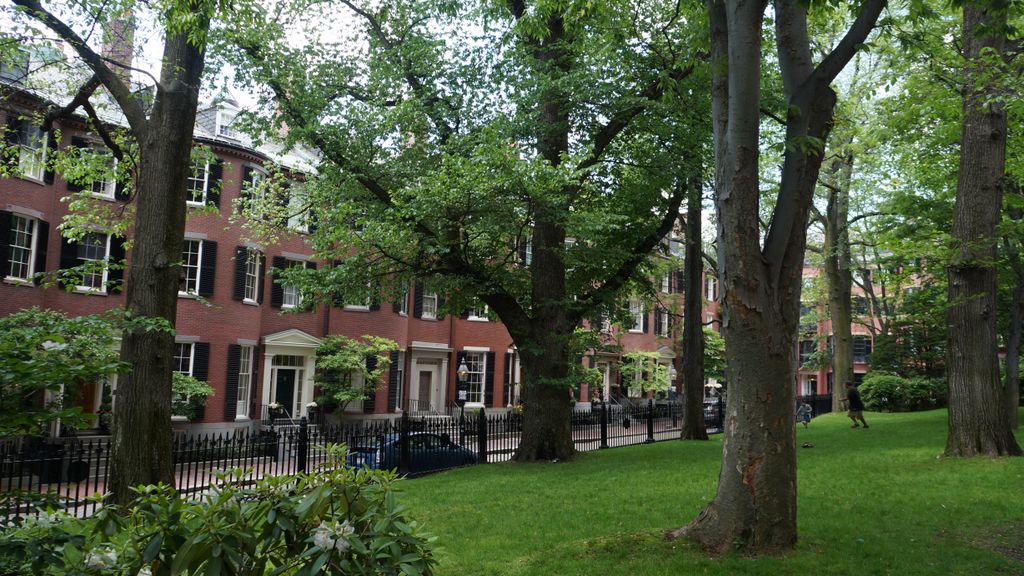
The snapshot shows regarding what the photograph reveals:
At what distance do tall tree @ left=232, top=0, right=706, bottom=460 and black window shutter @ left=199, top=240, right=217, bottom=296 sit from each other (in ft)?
29.2

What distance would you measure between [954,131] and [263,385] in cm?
2294

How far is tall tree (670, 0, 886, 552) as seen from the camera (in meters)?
6.46

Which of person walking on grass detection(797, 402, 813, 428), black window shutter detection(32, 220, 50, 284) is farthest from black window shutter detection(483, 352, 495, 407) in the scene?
black window shutter detection(32, 220, 50, 284)

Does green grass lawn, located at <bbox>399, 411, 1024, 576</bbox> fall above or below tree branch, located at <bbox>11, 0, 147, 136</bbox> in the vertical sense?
below

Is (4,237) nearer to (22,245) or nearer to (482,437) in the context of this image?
(22,245)

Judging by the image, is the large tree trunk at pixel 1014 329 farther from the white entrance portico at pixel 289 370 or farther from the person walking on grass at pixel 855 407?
the white entrance portico at pixel 289 370

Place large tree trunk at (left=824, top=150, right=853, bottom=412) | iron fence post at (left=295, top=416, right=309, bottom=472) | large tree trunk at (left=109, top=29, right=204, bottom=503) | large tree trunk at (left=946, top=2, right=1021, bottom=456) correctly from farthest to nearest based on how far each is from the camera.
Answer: large tree trunk at (left=824, top=150, right=853, bottom=412) < iron fence post at (left=295, top=416, right=309, bottom=472) < large tree trunk at (left=946, top=2, right=1021, bottom=456) < large tree trunk at (left=109, top=29, right=204, bottom=503)

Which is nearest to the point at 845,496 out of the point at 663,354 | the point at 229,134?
the point at 229,134

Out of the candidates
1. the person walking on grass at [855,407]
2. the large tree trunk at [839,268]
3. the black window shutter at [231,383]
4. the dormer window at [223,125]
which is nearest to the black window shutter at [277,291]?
the black window shutter at [231,383]

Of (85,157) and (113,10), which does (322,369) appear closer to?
(85,157)

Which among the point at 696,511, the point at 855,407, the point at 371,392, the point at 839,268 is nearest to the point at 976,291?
the point at 696,511

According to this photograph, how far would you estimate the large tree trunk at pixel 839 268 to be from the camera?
30969mm

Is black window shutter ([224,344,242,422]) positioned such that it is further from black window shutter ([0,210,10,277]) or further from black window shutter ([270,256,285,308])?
black window shutter ([0,210,10,277])

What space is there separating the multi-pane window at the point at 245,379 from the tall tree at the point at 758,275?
72.8ft
